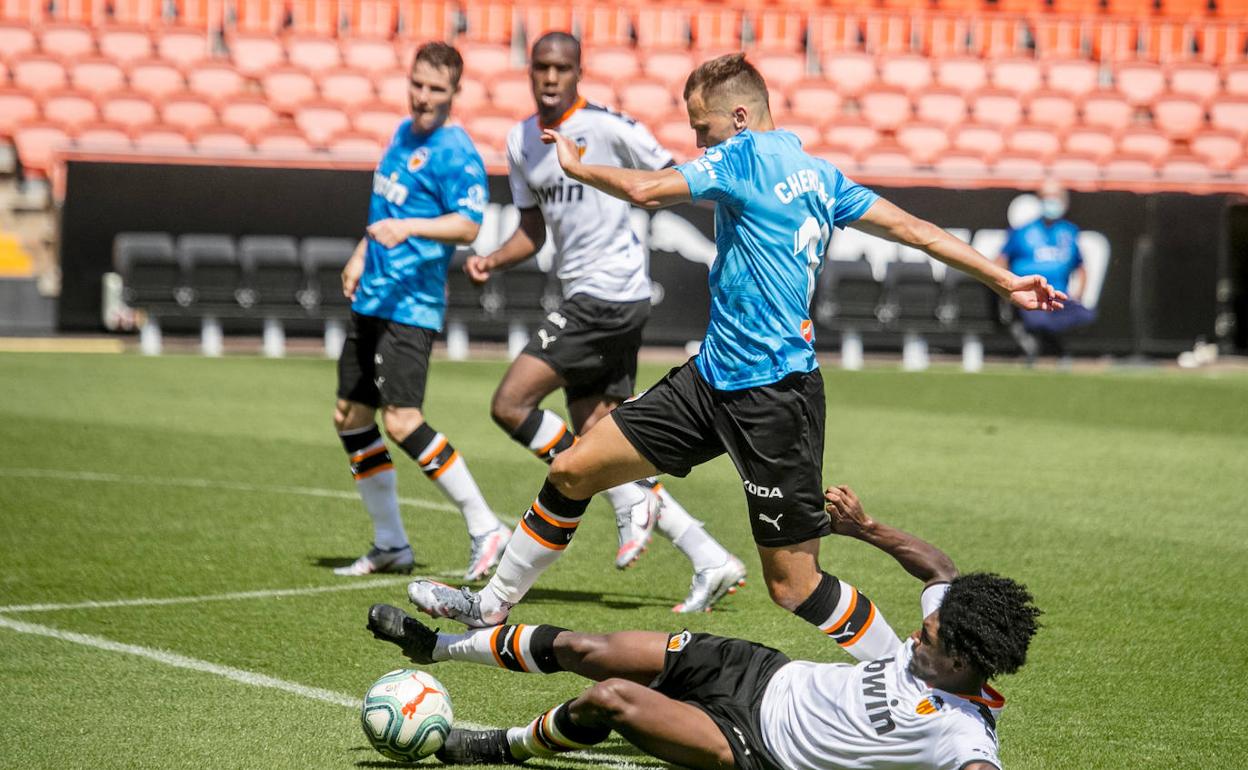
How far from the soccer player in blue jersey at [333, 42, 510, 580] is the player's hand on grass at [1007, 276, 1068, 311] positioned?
283 centimetres

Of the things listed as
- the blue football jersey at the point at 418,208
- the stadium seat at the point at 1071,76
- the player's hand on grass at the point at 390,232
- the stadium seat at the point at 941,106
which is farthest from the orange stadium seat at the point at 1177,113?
the player's hand on grass at the point at 390,232

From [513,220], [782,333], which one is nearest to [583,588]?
Answer: [782,333]

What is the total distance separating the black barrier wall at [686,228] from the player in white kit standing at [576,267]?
11.2 m

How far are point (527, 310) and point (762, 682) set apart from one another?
15.1m

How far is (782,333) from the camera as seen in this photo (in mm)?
5148

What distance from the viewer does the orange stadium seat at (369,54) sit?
24.0 m

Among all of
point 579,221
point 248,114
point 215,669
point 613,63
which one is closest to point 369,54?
point 248,114

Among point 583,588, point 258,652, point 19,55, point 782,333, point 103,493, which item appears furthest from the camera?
point 19,55

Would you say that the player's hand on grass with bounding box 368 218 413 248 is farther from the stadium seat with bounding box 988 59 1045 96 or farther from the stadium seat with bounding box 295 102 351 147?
the stadium seat with bounding box 988 59 1045 96

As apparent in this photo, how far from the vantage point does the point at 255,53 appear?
23812mm

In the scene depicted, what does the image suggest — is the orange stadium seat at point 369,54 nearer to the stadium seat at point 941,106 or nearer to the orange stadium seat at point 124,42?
the orange stadium seat at point 124,42

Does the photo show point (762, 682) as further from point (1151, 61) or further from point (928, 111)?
point (1151, 61)

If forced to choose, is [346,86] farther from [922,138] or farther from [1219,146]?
[1219,146]

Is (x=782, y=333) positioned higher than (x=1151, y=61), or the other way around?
(x=1151, y=61)
